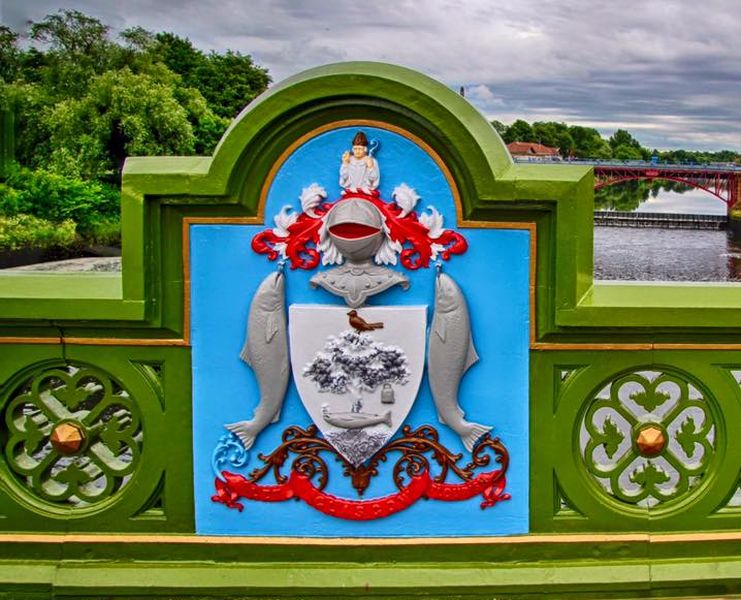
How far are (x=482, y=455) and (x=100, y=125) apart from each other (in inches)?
1562

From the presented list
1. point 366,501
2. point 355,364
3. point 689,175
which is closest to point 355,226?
point 355,364

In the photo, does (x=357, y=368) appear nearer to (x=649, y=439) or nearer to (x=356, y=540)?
(x=356, y=540)

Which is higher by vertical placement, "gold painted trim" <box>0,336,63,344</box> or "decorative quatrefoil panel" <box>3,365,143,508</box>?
"gold painted trim" <box>0,336,63,344</box>

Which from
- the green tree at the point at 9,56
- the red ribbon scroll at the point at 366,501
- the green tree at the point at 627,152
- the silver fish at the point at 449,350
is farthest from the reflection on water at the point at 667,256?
the green tree at the point at 627,152

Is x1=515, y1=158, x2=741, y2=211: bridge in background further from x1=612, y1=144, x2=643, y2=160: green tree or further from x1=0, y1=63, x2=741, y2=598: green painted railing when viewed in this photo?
x1=0, y1=63, x2=741, y2=598: green painted railing

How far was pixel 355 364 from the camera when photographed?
4090 mm

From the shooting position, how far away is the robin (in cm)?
405

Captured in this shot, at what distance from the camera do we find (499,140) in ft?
13.3

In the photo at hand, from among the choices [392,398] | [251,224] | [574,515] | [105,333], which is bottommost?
[574,515]

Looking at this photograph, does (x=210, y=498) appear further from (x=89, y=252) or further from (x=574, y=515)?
(x=89, y=252)

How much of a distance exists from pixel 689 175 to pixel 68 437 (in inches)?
3410

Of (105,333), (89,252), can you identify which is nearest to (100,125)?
(89,252)

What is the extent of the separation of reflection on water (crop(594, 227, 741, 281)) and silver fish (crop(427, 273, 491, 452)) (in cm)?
3830

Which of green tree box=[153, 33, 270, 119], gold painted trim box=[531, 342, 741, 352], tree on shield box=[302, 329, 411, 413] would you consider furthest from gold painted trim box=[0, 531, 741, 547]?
green tree box=[153, 33, 270, 119]
